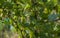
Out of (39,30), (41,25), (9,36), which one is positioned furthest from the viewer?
(9,36)

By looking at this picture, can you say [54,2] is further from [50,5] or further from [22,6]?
[22,6]

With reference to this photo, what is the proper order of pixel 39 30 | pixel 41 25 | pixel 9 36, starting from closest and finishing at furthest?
pixel 41 25 < pixel 39 30 < pixel 9 36

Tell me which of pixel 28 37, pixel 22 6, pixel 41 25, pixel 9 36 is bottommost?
pixel 9 36

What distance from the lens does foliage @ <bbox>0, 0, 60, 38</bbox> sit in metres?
1.23

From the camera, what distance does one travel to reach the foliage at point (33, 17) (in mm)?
1229

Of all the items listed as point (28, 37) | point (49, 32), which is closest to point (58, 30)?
point (49, 32)

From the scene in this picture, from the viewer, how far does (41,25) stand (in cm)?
123

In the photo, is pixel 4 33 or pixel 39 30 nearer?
pixel 39 30

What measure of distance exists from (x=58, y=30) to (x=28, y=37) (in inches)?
10.7

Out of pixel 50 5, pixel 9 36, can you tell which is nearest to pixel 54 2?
pixel 50 5

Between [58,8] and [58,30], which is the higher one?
[58,8]

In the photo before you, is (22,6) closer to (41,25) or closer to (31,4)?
(31,4)

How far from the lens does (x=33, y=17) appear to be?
132 cm

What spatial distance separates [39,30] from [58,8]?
0.67 feet
